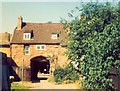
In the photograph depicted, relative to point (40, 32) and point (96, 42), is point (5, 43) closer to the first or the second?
point (40, 32)

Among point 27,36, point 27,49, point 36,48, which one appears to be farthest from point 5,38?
point 36,48

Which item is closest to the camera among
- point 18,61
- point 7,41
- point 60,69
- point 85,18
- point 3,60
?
point 3,60

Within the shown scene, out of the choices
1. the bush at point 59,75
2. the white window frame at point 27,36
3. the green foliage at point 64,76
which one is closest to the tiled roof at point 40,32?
the white window frame at point 27,36

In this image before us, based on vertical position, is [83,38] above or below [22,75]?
above

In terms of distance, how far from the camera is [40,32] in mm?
52062

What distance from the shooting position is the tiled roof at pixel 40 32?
49.9 metres

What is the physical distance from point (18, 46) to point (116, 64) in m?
28.6

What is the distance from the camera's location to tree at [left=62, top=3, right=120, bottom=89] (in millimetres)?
21953

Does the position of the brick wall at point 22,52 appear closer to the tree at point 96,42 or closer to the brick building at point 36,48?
the brick building at point 36,48

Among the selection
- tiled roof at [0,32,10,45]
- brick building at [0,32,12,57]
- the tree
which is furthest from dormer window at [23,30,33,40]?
the tree

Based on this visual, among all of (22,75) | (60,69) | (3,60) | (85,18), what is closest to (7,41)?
(22,75)

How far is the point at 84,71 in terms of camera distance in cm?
2316

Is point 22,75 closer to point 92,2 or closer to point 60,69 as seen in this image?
point 60,69

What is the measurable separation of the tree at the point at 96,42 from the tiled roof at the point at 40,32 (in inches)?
985
